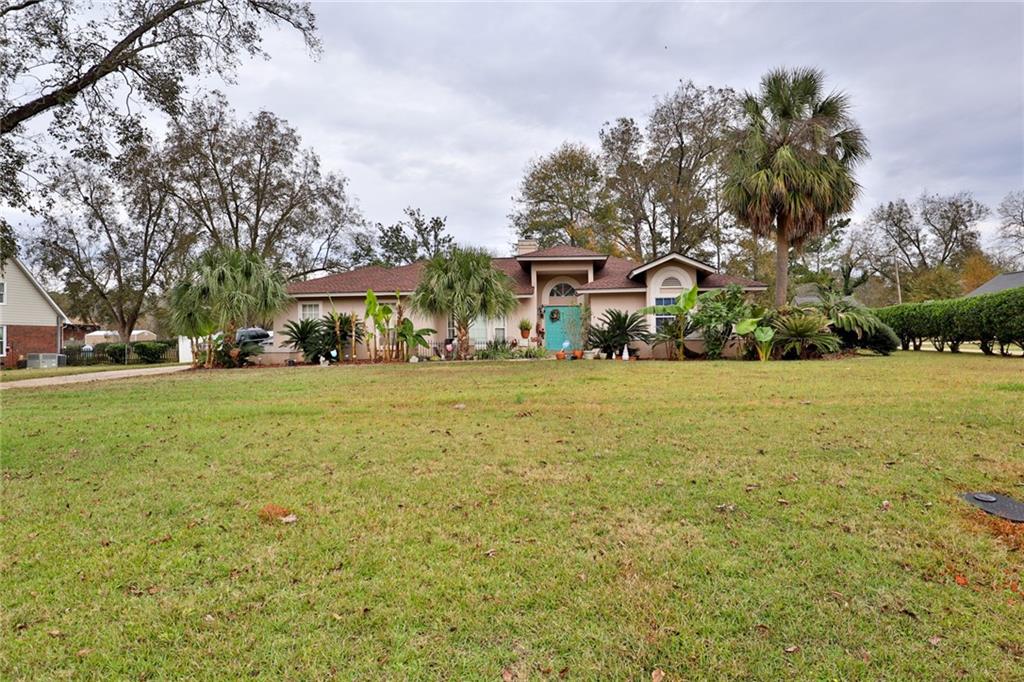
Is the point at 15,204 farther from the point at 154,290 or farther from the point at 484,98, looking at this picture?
the point at 154,290

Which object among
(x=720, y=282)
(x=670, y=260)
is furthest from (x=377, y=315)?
(x=720, y=282)

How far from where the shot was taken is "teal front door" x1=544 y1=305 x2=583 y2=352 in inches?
787

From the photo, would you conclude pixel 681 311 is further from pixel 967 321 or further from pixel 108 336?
pixel 108 336

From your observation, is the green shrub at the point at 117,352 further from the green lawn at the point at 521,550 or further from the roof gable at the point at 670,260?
the roof gable at the point at 670,260

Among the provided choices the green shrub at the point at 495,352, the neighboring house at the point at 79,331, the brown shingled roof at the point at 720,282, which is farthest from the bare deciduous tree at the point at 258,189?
the brown shingled roof at the point at 720,282

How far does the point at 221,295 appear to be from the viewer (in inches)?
661

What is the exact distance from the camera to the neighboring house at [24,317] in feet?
85.1

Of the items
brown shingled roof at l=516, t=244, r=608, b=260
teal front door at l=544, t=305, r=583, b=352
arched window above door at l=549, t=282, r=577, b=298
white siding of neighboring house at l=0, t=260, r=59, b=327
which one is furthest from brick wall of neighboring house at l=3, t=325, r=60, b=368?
arched window above door at l=549, t=282, r=577, b=298

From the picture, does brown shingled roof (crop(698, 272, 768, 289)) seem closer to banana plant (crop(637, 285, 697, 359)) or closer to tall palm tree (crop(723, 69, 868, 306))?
tall palm tree (crop(723, 69, 868, 306))

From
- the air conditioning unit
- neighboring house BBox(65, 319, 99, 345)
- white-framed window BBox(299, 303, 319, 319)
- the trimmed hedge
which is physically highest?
neighboring house BBox(65, 319, 99, 345)

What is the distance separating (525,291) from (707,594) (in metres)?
17.9

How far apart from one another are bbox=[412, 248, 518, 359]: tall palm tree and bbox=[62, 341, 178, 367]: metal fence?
1973 centimetres

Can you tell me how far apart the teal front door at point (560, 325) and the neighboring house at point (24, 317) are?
2735 cm

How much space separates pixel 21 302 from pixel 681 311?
111ft
